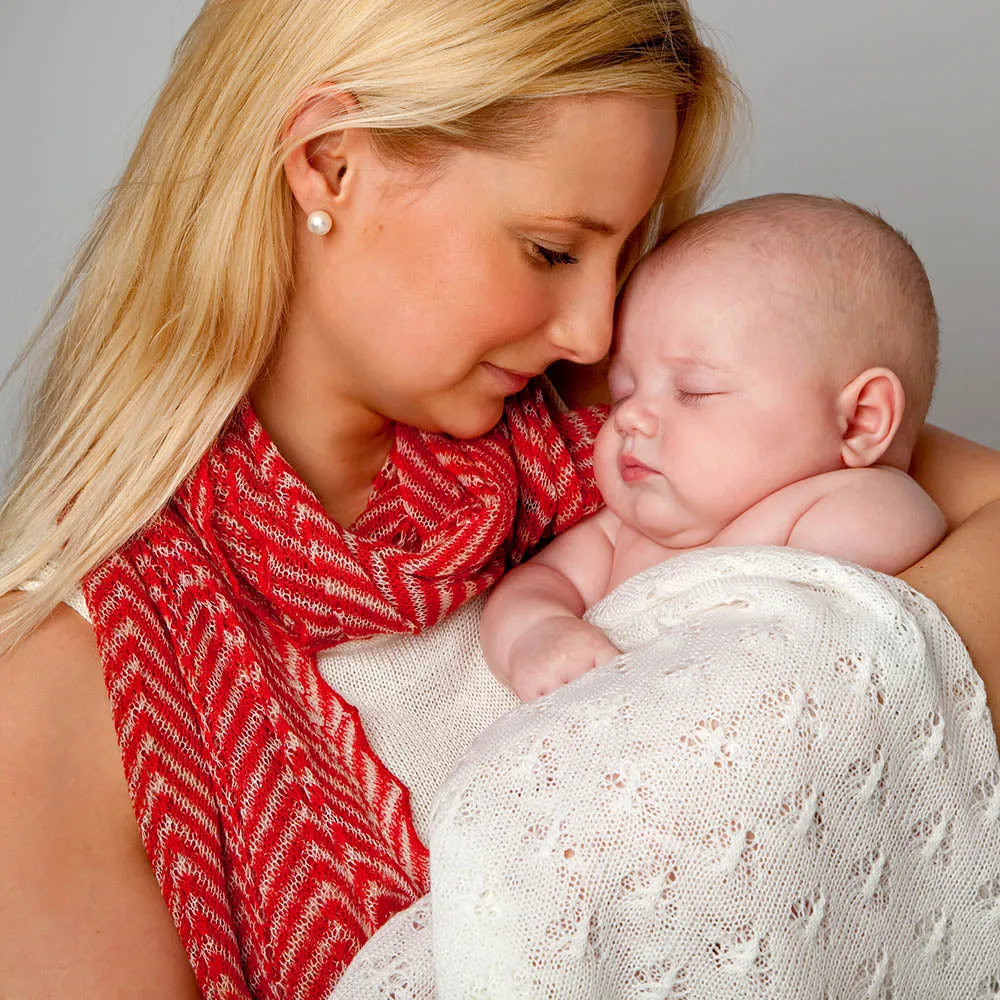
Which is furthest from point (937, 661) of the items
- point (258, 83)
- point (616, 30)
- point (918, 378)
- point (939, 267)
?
point (939, 267)

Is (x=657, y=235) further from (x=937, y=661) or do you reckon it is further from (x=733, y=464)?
(x=937, y=661)

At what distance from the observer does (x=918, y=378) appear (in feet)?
6.05

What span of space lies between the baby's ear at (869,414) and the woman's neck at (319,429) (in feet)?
2.12

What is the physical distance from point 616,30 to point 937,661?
844 mm

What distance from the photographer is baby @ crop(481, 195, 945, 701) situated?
1.70 meters

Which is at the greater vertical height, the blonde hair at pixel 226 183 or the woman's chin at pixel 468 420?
the blonde hair at pixel 226 183

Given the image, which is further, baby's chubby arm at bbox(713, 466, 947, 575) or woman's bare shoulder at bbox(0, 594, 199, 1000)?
baby's chubby arm at bbox(713, 466, 947, 575)

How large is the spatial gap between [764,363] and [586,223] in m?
0.29

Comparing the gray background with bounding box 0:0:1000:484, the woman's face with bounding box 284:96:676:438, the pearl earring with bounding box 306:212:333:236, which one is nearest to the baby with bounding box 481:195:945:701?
the woman's face with bounding box 284:96:676:438

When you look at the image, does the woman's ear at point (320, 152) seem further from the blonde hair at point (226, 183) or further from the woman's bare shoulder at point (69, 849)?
the woman's bare shoulder at point (69, 849)

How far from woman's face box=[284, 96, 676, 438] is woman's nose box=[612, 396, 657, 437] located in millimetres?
80

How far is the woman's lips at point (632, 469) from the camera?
1813 mm

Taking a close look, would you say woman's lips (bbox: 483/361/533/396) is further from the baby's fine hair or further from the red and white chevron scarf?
the baby's fine hair

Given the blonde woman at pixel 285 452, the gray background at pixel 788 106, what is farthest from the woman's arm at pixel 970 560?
the gray background at pixel 788 106
